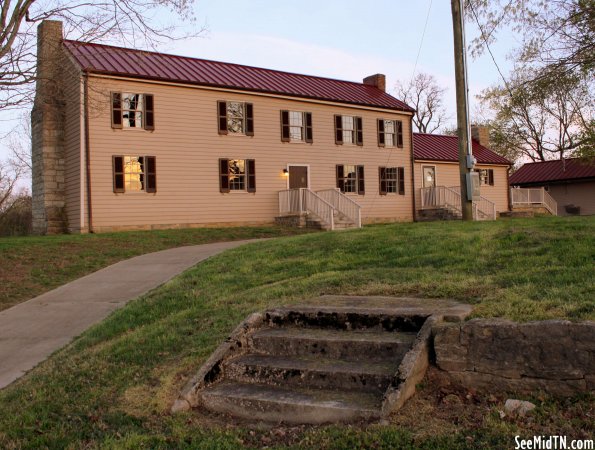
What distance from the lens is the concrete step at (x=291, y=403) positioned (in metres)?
3.98

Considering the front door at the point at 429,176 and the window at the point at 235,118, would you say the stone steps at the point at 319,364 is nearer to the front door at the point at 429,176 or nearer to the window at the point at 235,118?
the window at the point at 235,118

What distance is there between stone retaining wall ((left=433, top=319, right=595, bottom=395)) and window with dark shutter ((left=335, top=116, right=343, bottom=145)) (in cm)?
2209

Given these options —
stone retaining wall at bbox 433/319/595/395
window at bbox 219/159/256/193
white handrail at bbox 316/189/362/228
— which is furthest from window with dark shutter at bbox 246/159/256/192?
stone retaining wall at bbox 433/319/595/395

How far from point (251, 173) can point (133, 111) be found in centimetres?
530

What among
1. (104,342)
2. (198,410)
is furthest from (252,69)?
(198,410)

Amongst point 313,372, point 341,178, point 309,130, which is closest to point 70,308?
point 313,372

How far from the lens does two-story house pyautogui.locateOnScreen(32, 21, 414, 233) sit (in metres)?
20.0

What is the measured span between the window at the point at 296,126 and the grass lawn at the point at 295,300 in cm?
1450

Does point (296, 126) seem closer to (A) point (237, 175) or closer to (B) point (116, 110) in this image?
(A) point (237, 175)

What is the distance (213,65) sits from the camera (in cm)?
2464

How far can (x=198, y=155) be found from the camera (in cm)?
2223

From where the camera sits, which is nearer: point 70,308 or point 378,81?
point 70,308

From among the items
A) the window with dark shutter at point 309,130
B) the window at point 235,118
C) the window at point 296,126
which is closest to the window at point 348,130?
the window with dark shutter at point 309,130

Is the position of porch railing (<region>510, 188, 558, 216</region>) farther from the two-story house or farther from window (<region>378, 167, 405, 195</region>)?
the two-story house
